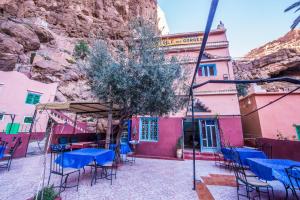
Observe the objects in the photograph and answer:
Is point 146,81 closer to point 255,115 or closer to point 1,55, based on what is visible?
point 255,115

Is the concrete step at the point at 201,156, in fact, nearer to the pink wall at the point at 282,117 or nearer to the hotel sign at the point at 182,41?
the pink wall at the point at 282,117

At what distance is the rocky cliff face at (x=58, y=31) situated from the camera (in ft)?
54.2

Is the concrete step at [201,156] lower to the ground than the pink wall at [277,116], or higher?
lower

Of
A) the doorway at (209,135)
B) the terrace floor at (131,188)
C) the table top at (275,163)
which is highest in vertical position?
the doorway at (209,135)

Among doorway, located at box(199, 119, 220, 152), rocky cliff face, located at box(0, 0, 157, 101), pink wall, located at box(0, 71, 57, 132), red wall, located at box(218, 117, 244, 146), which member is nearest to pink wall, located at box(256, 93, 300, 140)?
red wall, located at box(218, 117, 244, 146)

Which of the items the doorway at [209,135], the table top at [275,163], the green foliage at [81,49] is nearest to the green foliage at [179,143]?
the doorway at [209,135]

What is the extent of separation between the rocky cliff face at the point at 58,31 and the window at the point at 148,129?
1073 centimetres

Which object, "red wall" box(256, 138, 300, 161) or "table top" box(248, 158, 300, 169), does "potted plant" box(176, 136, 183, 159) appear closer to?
"red wall" box(256, 138, 300, 161)

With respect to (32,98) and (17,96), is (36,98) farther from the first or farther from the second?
(17,96)

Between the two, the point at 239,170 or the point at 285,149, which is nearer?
the point at 239,170

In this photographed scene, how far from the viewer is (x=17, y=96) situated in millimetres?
13570

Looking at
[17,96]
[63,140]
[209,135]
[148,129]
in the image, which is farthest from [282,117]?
[17,96]

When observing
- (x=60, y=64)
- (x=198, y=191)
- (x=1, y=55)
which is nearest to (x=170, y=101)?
(x=198, y=191)

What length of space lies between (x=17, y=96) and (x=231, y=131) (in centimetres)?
1917
